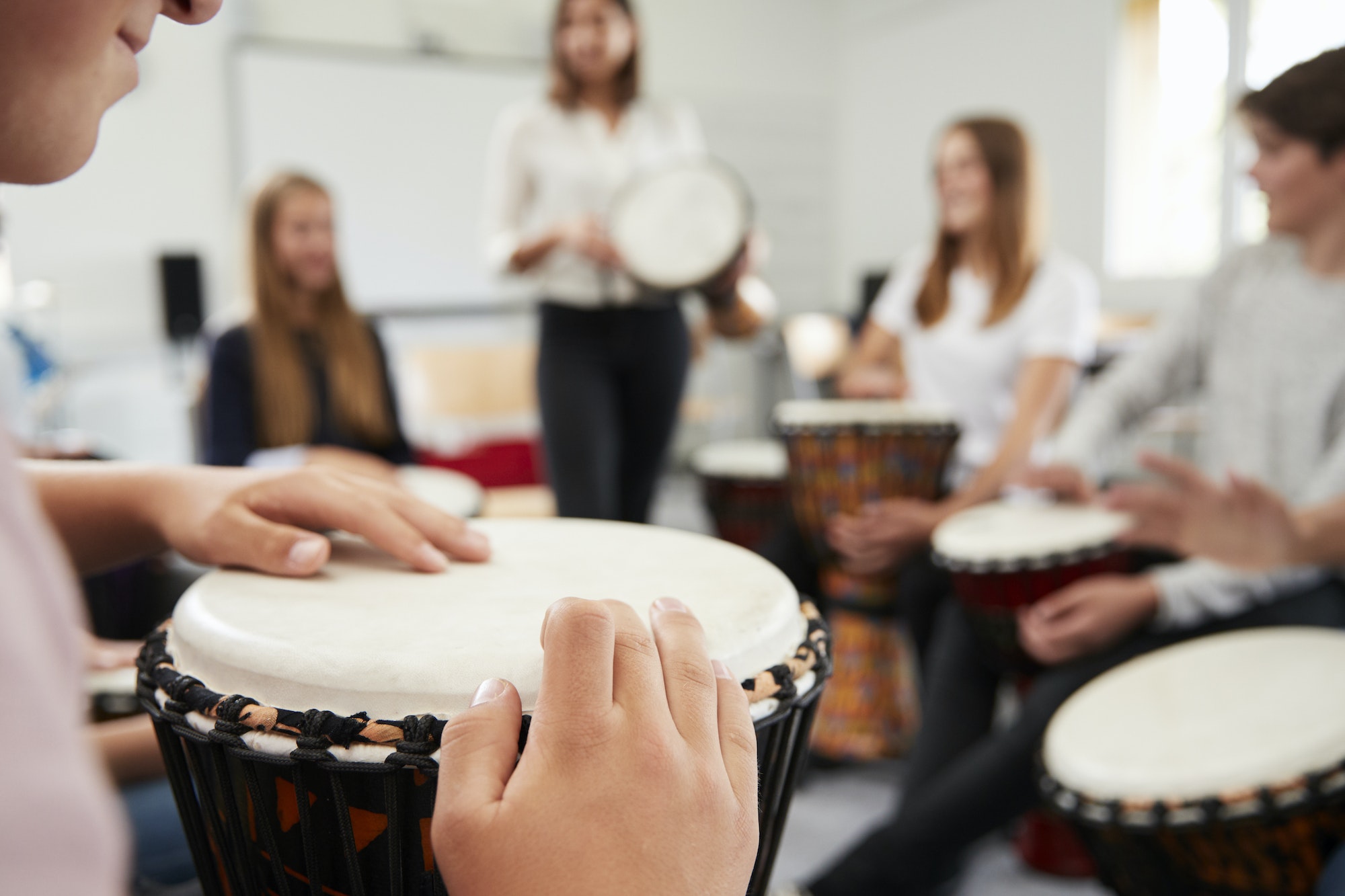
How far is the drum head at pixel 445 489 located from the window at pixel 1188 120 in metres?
3.96

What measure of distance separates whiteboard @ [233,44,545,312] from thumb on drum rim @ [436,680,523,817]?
14.8 feet

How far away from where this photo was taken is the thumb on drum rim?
17.2 inches

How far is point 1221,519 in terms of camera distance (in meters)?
1.21

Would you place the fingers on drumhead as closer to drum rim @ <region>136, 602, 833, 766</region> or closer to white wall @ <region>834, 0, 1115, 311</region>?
drum rim @ <region>136, 602, 833, 766</region>

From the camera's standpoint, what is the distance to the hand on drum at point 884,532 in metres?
1.90

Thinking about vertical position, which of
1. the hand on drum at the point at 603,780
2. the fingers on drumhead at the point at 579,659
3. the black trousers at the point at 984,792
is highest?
the fingers on drumhead at the point at 579,659

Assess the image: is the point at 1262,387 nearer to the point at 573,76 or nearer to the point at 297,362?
the point at 573,76

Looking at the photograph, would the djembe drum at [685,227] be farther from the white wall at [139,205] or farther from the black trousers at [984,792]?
the white wall at [139,205]

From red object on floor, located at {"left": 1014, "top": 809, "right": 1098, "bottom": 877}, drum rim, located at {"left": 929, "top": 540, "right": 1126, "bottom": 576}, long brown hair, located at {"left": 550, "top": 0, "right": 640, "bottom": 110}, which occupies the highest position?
long brown hair, located at {"left": 550, "top": 0, "right": 640, "bottom": 110}

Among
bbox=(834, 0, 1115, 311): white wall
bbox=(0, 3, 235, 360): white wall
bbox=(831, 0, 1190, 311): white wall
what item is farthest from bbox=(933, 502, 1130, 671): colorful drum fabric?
bbox=(0, 3, 235, 360): white wall

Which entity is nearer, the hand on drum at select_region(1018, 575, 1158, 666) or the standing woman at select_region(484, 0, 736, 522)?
the hand on drum at select_region(1018, 575, 1158, 666)

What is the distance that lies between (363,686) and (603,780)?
0.18 meters

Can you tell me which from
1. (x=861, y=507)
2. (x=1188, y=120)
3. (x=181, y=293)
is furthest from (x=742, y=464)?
(x=1188, y=120)

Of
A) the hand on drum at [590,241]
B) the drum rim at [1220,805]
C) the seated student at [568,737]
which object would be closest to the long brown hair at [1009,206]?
the hand on drum at [590,241]
